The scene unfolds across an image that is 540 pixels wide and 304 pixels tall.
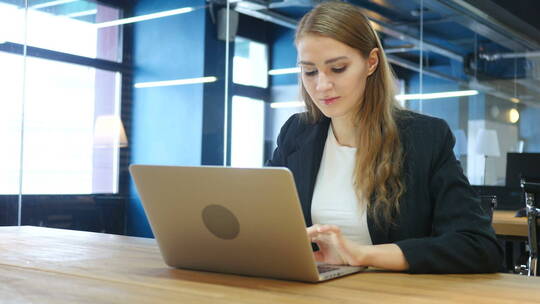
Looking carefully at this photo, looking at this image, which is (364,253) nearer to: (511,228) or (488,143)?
(511,228)

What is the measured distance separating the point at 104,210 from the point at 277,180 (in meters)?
4.17

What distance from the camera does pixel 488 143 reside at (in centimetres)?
634

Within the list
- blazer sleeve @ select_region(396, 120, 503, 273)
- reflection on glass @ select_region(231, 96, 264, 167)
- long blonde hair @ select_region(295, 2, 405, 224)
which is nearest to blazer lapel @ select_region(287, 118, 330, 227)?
long blonde hair @ select_region(295, 2, 405, 224)

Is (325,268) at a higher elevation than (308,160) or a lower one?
lower

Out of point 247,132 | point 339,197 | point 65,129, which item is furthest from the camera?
point 247,132

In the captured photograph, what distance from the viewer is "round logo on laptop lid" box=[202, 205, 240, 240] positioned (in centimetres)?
122

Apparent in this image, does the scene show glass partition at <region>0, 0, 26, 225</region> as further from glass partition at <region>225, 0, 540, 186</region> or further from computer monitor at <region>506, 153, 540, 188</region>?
computer monitor at <region>506, 153, 540, 188</region>

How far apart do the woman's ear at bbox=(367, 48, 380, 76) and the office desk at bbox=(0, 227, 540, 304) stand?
66cm

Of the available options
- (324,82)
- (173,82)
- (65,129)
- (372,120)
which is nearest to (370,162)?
(372,120)

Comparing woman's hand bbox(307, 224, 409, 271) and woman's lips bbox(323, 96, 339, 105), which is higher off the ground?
woman's lips bbox(323, 96, 339, 105)

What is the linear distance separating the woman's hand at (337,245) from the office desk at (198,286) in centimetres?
5

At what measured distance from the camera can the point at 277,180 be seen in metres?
1.12

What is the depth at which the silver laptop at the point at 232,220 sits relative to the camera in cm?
115

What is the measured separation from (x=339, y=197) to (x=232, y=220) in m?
0.61
